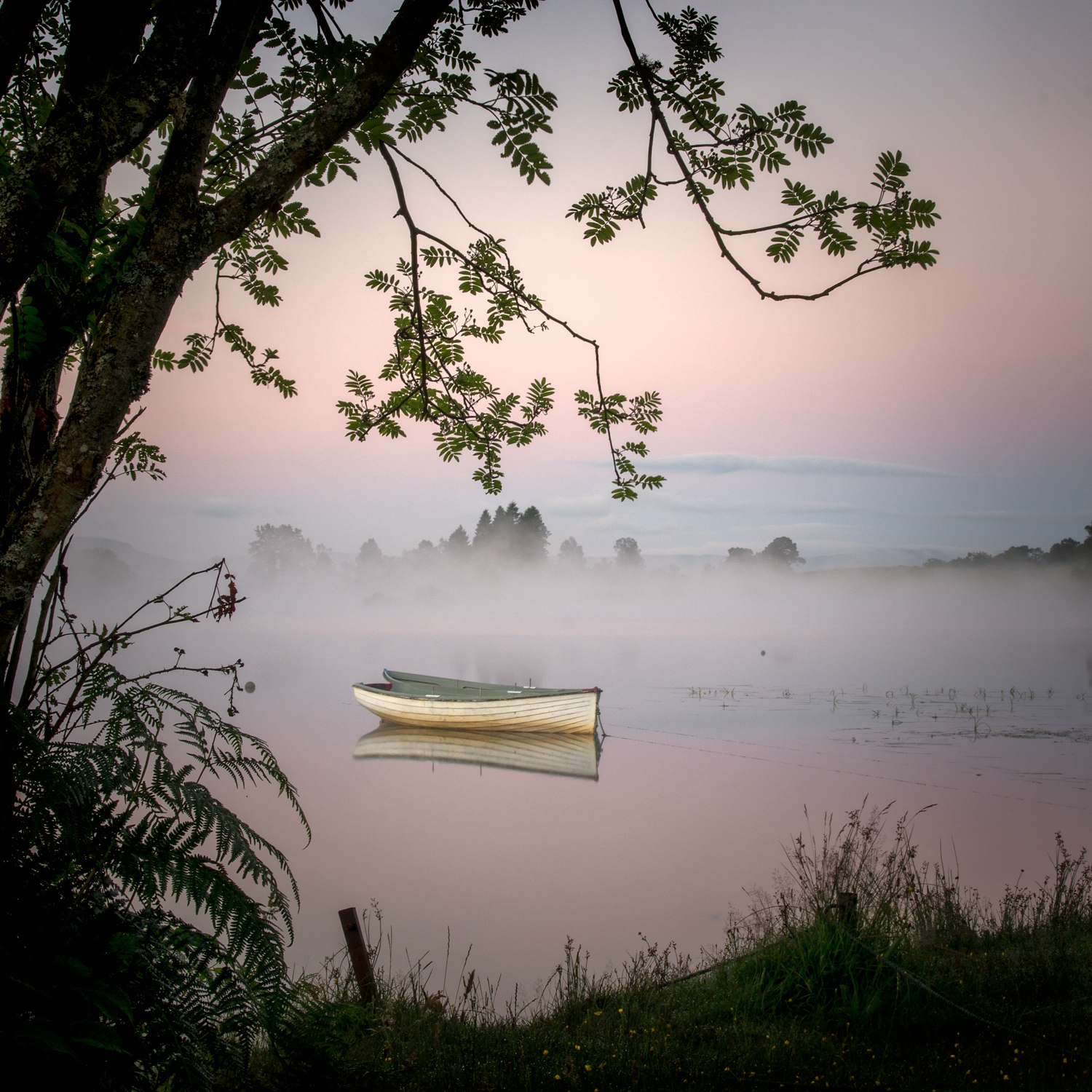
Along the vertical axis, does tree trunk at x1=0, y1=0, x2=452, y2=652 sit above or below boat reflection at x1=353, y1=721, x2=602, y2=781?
above

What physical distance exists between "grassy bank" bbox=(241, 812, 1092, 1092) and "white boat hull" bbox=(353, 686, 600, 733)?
14.3 m

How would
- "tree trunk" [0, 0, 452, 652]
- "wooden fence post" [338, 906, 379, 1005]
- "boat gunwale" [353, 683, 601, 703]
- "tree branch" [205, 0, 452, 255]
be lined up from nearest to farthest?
"tree trunk" [0, 0, 452, 652], "tree branch" [205, 0, 452, 255], "wooden fence post" [338, 906, 379, 1005], "boat gunwale" [353, 683, 601, 703]

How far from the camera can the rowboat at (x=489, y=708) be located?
19.8 m

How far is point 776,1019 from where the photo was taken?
408 cm

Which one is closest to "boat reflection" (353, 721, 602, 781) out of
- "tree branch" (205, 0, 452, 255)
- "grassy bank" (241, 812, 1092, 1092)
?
"grassy bank" (241, 812, 1092, 1092)

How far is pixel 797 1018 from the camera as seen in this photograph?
4008 mm

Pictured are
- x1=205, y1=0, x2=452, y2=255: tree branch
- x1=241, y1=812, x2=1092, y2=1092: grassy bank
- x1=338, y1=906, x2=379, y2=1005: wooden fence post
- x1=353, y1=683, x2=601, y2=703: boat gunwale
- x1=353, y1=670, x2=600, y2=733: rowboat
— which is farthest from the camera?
x1=353, y1=670, x2=600, y2=733: rowboat

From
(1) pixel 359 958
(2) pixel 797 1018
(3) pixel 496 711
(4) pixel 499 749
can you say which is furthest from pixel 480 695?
(2) pixel 797 1018

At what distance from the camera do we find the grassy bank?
3.08m

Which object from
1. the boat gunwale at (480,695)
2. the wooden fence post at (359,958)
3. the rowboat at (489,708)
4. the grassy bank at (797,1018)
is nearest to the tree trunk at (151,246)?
the grassy bank at (797,1018)

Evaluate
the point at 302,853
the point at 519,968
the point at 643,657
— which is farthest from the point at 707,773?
the point at 643,657

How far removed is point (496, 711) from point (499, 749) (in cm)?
156

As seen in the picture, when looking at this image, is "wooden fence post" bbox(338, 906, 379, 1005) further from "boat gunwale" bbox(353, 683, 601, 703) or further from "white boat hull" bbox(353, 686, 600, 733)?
"white boat hull" bbox(353, 686, 600, 733)

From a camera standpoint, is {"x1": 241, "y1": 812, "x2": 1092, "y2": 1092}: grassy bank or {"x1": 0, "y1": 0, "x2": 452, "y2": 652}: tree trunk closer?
{"x1": 0, "y1": 0, "x2": 452, "y2": 652}: tree trunk
